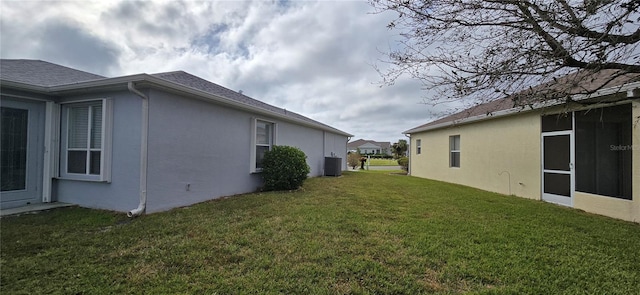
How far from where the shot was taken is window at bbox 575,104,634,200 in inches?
239

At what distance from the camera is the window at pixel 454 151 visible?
12.5 meters

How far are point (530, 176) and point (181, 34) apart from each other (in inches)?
466

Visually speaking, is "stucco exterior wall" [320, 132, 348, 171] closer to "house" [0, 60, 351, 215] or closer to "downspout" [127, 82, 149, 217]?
"house" [0, 60, 351, 215]

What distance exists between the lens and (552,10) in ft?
10.9

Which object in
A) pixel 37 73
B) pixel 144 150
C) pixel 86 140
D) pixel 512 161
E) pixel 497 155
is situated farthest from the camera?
pixel 497 155

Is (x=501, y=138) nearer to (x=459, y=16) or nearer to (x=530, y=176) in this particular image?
(x=530, y=176)

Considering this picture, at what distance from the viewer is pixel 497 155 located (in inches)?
383

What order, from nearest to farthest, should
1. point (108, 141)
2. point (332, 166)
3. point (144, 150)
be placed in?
point (144, 150) → point (108, 141) → point (332, 166)

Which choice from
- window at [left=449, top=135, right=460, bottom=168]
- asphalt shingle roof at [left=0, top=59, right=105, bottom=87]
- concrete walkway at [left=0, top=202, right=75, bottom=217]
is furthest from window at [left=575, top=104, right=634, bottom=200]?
asphalt shingle roof at [left=0, top=59, right=105, bottom=87]

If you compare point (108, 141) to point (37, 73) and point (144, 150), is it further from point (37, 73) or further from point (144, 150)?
point (37, 73)

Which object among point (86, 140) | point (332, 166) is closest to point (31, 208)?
point (86, 140)

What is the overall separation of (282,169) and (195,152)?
2.67 meters

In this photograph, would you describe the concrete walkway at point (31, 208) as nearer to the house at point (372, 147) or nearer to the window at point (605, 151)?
the window at point (605, 151)

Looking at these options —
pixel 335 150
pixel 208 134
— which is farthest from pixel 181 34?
pixel 335 150
